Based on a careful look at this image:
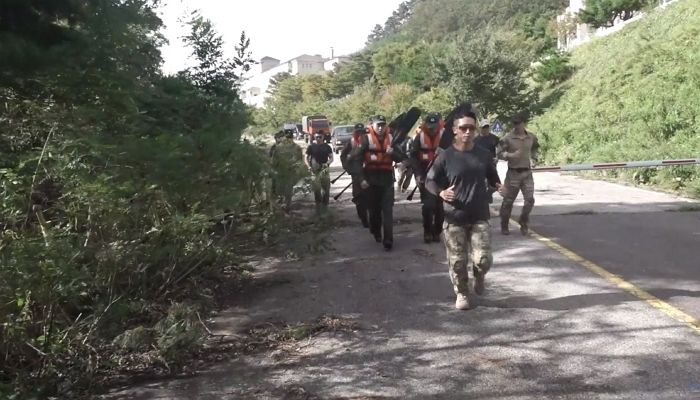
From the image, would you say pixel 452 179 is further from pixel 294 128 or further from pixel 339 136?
pixel 339 136

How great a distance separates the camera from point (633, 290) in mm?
5957

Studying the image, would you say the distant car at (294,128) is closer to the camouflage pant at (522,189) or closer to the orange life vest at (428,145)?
the orange life vest at (428,145)

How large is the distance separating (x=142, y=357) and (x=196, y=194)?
1.44 meters

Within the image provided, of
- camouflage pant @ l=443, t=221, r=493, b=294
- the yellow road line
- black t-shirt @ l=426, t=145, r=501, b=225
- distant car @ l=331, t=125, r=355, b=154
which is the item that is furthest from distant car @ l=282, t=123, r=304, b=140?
camouflage pant @ l=443, t=221, r=493, b=294

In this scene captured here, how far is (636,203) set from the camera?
12.0 meters

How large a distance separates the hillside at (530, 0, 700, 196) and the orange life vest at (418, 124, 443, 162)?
22.2ft

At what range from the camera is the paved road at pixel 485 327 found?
4113 mm

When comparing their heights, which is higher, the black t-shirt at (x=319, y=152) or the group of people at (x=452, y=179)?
the black t-shirt at (x=319, y=152)

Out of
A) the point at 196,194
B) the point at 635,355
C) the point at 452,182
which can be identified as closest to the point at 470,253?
the point at 452,182

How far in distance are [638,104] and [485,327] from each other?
1911 cm

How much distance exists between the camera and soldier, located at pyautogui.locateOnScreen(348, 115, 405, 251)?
8508 millimetres

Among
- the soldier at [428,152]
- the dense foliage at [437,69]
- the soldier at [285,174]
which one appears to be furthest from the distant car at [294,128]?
the soldier at [285,174]

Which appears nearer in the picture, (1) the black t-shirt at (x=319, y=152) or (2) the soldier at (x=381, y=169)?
(2) the soldier at (x=381, y=169)

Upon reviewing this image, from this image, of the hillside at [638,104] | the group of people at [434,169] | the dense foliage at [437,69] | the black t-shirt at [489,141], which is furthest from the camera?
the dense foliage at [437,69]
